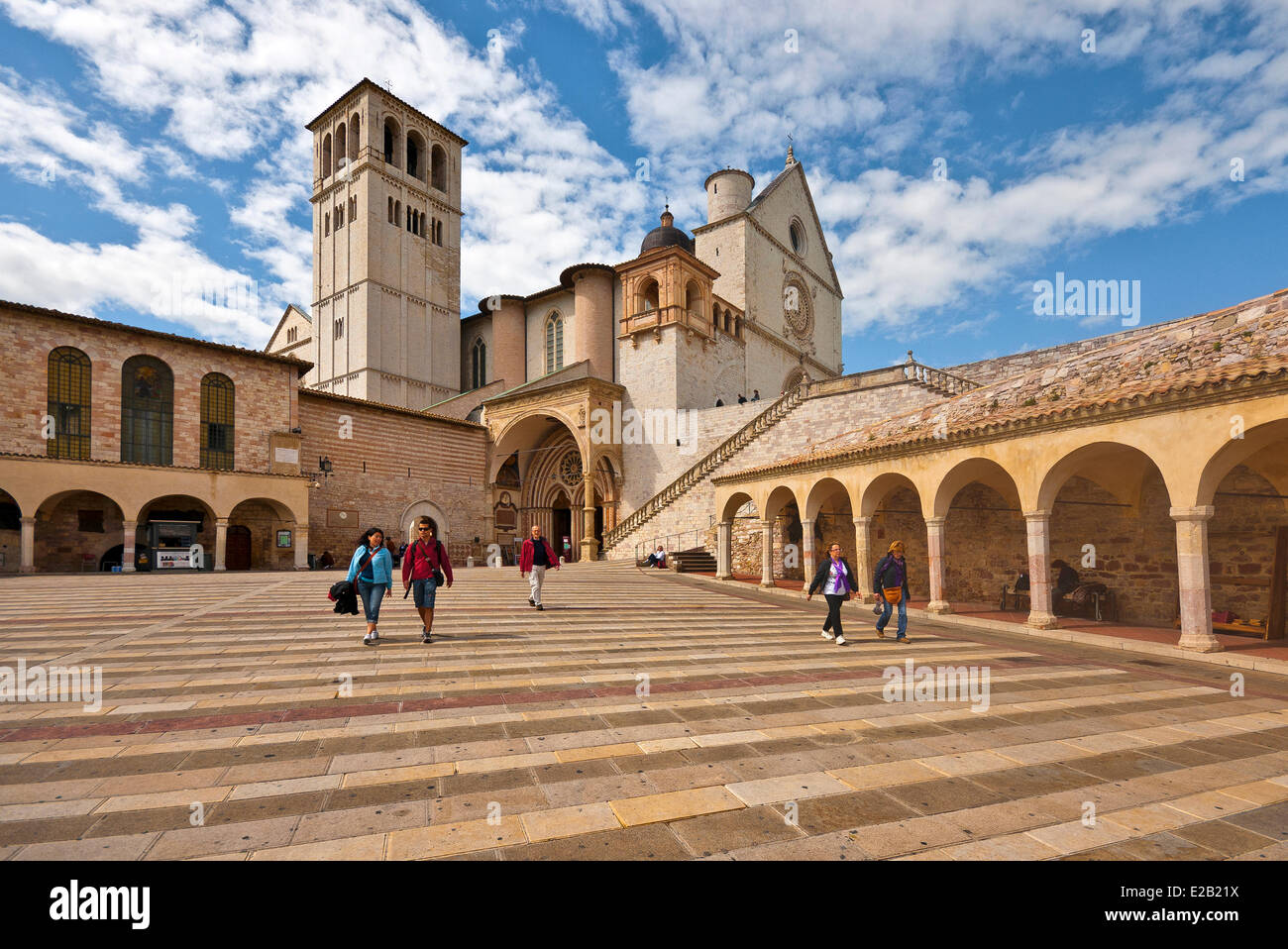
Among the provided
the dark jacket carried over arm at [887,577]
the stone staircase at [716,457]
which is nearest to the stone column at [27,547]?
the stone staircase at [716,457]

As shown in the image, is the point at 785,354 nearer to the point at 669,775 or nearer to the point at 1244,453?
the point at 1244,453

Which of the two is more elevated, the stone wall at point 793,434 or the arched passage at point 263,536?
the stone wall at point 793,434

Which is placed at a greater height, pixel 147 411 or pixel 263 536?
pixel 147 411

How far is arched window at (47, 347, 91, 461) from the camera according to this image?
70.7 feet

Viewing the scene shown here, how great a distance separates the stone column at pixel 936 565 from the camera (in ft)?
45.6

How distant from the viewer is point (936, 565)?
14.1m

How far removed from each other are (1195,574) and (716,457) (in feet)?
60.5

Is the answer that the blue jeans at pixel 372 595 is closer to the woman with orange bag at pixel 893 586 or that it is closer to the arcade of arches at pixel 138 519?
the woman with orange bag at pixel 893 586

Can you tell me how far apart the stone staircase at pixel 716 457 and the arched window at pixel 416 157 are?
35157 millimetres

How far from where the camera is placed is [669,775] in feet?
13.6

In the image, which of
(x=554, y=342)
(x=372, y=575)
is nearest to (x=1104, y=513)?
(x=372, y=575)

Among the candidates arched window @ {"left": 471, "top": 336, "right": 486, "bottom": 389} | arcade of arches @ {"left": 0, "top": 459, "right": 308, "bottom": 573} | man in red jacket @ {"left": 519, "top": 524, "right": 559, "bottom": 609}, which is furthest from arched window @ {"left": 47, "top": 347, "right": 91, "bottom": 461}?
arched window @ {"left": 471, "top": 336, "right": 486, "bottom": 389}

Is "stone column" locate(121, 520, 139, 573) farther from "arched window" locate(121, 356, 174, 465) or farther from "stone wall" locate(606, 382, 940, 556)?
"stone wall" locate(606, 382, 940, 556)

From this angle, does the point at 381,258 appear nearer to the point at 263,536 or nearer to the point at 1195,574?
the point at 263,536
